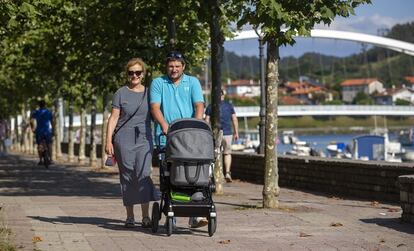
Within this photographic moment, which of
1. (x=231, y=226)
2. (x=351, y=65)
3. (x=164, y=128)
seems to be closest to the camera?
(x=164, y=128)

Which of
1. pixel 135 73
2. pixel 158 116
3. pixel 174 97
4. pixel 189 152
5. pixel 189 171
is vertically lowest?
pixel 189 171

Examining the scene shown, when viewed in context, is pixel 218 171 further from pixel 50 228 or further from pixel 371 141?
pixel 371 141

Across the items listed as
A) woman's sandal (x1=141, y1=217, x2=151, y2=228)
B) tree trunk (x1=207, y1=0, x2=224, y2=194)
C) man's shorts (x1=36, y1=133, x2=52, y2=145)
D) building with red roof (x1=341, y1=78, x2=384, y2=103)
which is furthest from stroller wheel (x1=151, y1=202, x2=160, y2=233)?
building with red roof (x1=341, y1=78, x2=384, y2=103)

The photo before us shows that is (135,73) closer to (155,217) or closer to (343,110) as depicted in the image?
(155,217)

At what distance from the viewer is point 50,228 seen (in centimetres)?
1021

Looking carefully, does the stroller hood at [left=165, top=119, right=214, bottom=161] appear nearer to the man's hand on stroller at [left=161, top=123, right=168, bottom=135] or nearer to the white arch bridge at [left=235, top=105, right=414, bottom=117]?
the man's hand on stroller at [left=161, top=123, right=168, bottom=135]

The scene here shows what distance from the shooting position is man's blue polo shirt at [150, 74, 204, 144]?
9.99m

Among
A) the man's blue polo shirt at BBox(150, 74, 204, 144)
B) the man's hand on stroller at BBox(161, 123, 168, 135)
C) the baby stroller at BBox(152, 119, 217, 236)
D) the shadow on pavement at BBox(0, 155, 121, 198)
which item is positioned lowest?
the shadow on pavement at BBox(0, 155, 121, 198)

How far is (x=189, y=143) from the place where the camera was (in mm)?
9133

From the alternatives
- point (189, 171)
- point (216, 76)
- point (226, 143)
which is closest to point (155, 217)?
point (189, 171)

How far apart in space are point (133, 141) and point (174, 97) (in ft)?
2.22

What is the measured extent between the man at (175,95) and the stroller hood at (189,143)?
0.70 m

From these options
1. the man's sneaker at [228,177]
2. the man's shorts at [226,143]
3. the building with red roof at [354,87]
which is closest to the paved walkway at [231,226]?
the man's shorts at [226,143]

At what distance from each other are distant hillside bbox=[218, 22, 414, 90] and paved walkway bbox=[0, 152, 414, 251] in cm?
10129
